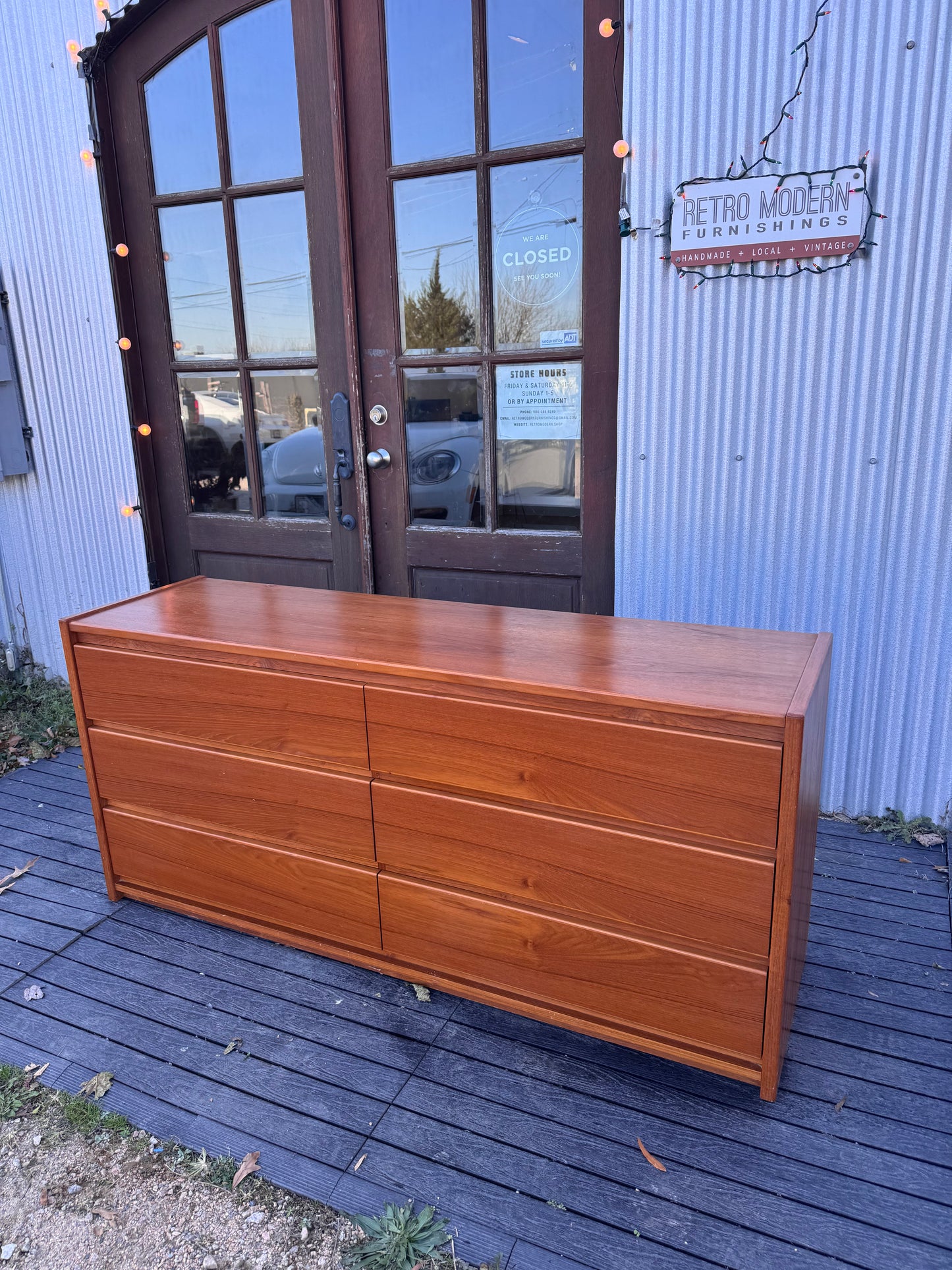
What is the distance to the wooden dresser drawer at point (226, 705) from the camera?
1.97 m

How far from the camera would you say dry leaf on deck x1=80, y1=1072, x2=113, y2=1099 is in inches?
71.3

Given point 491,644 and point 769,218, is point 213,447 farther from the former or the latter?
point 769,218

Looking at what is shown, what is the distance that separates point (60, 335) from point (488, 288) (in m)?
2.00

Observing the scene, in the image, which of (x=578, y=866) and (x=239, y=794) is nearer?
(x=578, y=866)

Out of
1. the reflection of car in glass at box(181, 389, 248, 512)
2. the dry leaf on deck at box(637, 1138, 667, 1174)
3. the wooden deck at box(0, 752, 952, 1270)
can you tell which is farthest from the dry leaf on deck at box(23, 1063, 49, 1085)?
the reflection of car in glass at box(181, 389, 248, 512)

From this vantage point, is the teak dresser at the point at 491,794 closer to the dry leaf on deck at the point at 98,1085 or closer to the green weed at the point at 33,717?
the dry leaf on deck at the point at 98,1085

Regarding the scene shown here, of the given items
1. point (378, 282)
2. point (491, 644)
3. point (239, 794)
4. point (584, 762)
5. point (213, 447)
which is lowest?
point (239, 794)

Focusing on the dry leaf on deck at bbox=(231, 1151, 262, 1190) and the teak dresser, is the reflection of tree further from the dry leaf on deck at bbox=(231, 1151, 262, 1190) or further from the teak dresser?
the dry leaf on deck at bbox=(231, 1151, 262, 1190)

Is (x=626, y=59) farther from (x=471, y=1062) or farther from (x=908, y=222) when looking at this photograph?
(x=471, y=1062)

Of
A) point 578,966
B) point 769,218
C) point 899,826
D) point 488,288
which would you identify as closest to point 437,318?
point 488,288

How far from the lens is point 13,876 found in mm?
2650

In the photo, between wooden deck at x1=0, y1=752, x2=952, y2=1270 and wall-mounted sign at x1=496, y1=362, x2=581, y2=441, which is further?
wall-mounted sign at x1=496, y1=362, x2=581, y2=441

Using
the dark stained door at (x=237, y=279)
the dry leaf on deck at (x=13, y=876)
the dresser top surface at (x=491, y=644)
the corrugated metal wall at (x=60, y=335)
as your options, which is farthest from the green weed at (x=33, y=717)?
the dresser top surface at (x=491, y=644)

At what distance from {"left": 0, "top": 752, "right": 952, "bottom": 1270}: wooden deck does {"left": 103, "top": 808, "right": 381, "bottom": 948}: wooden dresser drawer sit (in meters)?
0.10
